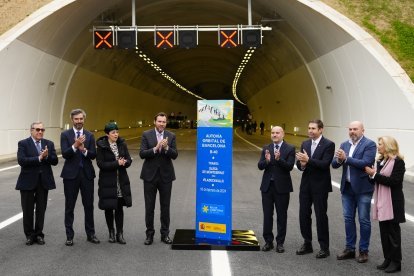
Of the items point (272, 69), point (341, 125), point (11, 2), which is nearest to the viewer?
point (11, 2)

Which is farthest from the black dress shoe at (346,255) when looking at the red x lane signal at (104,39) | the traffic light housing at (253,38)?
the red x lane signal at (104,39)

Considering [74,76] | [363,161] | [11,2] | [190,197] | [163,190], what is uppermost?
[11,2]

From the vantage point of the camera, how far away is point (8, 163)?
67.2 feet

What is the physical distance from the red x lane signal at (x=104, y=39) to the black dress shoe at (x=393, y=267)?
1775 cm

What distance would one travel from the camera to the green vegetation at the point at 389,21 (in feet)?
64.4

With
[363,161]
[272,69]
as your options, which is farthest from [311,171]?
[272,69]

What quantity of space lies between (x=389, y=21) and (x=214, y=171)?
16036mm

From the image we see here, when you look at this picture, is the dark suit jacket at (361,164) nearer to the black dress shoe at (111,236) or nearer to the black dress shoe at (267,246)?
the black dress shoe at (267,246)

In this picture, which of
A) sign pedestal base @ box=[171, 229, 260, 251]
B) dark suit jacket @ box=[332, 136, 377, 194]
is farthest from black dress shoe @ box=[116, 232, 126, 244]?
dark suit jacket @ box=[332, 136, 377, 194]

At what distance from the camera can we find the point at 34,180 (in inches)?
315

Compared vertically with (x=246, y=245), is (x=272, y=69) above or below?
above

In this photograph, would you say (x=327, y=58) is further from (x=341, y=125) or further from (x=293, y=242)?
(x=293, y=242)

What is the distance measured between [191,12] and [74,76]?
7471 millimetres

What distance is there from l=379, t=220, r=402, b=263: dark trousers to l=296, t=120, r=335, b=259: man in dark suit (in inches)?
33.8
